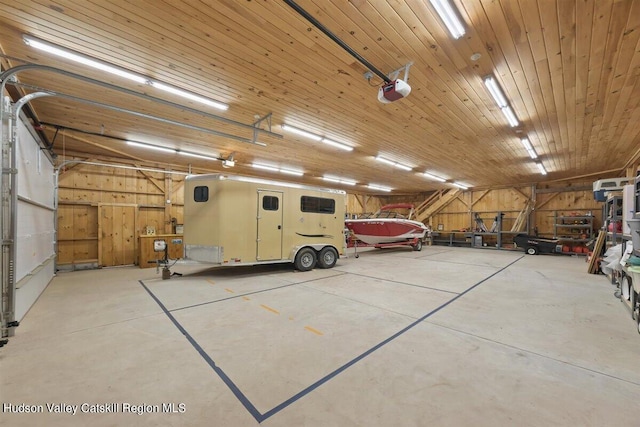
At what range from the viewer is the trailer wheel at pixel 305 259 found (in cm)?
669

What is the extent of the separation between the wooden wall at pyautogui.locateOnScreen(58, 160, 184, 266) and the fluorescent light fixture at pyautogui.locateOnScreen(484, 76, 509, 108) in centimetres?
956

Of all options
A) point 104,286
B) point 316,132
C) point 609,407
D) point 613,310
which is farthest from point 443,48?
point 104,286

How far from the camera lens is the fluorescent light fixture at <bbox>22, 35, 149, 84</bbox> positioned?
3000mm

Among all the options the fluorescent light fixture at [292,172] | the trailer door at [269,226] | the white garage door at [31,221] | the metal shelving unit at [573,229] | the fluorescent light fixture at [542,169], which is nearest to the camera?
the white garage door at [31,221]

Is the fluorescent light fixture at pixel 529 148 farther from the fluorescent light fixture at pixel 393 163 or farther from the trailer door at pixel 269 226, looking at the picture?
the trailer door at pixel 269 226

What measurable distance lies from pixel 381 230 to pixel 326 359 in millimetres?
9150

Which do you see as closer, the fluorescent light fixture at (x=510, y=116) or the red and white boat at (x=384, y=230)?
the fluorescent light fixture at (x=510, y=116)

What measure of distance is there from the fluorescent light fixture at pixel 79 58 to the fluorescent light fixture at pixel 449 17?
13.4ft

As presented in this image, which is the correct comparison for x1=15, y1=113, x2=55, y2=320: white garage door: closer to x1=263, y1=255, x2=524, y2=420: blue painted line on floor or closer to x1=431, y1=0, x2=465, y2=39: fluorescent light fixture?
x1=263, y1=255, x2=524, y2=420: blue painted line on floor

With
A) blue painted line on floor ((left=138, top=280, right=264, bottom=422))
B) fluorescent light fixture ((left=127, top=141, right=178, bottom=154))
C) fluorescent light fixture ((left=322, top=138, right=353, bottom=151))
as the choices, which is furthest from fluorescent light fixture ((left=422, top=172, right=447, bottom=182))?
blue painted line on floor ((left=138, top=280, right=264, bottom=422))

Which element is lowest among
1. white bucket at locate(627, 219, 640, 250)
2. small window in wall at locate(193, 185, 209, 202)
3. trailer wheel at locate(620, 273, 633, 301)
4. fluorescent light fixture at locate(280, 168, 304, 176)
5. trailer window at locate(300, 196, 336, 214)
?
trailer wheel at locate(620, 273, 633, 301)

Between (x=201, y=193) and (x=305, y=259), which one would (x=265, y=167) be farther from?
(x=305, y=259)

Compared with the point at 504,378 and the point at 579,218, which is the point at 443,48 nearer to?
the point at 504,378

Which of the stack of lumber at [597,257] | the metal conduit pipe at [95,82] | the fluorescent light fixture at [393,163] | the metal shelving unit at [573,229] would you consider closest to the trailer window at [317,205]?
the metal conduit pipe at [95,82]
